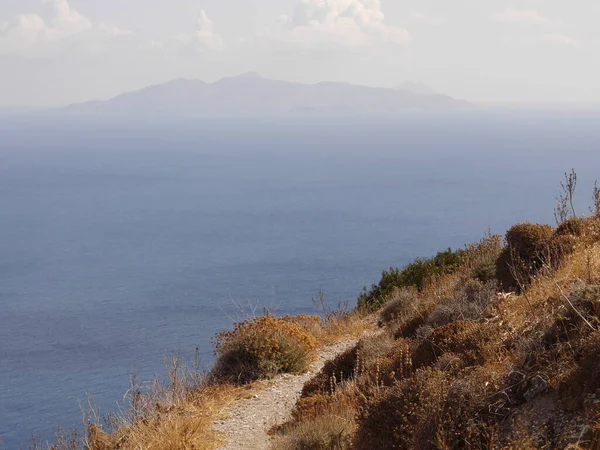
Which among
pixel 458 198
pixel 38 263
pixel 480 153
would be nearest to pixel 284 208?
pixel 458 198

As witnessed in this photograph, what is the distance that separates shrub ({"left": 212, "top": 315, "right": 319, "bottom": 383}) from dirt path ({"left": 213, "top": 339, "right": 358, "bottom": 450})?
0.27 meters

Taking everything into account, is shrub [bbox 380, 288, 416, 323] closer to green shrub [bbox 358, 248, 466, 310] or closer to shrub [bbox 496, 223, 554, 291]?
green shrub [bbox 358, 248, 466, 310]

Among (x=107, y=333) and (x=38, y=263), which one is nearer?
(x=107, y=333)

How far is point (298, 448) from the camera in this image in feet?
19.8

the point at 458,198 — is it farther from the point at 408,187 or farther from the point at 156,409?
the point at 156,409

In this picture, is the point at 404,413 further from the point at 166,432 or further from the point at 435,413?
the point at 166,432

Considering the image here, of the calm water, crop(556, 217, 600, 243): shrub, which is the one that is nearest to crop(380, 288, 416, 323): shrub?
→ crop(556, 217, 600, 243): shrub

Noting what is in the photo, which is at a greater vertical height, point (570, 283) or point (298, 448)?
point (570, 283)

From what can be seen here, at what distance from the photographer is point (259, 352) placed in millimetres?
9961

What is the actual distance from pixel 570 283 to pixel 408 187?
102494mm

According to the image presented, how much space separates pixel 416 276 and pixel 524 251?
5968mm

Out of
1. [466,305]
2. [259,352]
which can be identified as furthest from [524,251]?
[259,352]

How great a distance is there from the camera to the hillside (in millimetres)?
4352

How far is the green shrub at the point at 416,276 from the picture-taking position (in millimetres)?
14875
